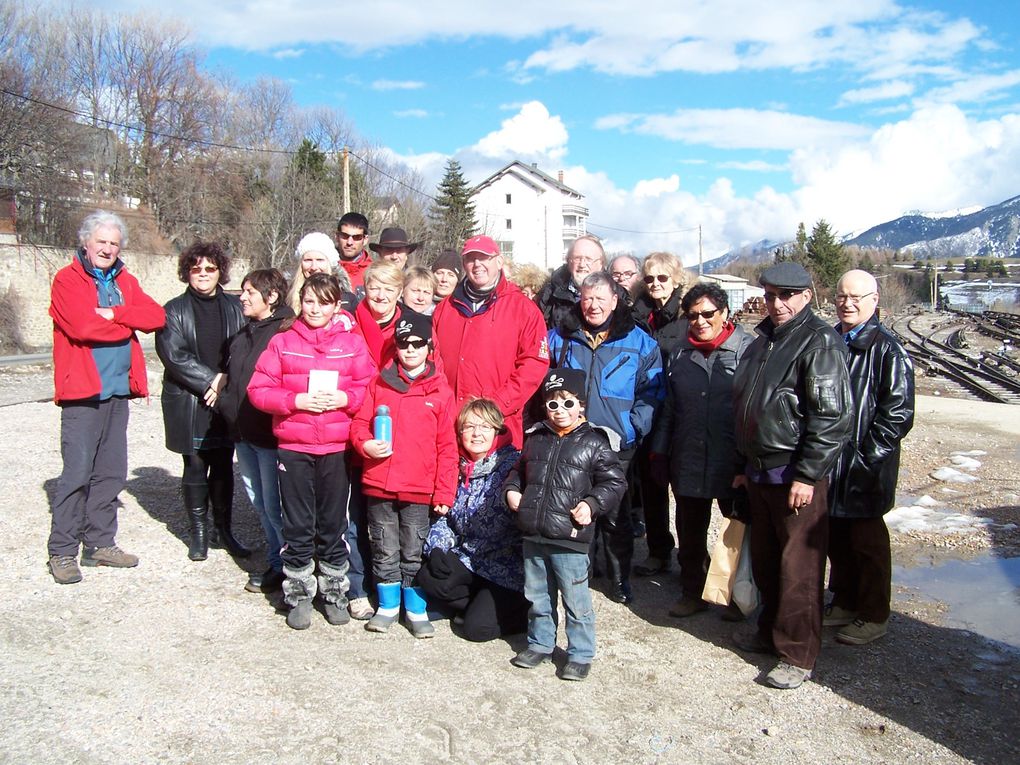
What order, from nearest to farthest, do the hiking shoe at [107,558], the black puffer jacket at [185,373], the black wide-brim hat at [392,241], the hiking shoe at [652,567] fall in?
1. the black puffer jacket at [185,373]
2. the hiking shoe at [107,558]
3. the hiking shoe at [652,567]
4. the black wide-brim hat at [392,241]

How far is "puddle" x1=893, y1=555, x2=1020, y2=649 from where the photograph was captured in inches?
193

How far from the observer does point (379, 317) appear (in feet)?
16.0

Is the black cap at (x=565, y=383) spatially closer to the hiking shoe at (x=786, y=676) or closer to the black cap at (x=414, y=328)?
the black cap at (x=414, y=328)

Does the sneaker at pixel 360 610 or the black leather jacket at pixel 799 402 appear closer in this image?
the black leather jacket at pixel 799 402

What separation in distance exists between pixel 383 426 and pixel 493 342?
0.91 meters

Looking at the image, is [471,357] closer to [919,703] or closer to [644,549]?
[644,549]

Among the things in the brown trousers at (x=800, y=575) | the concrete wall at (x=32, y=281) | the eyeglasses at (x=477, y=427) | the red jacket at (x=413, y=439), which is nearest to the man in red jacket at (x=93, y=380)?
the red jacket at (x=413, y=439)

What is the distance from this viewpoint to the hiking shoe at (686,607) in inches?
192

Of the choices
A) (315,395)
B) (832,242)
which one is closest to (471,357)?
(315,395)

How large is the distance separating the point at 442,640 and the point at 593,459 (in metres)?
1.35

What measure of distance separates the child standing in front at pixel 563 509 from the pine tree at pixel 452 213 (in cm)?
4206

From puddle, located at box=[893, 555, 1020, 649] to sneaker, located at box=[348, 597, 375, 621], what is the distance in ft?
11.6

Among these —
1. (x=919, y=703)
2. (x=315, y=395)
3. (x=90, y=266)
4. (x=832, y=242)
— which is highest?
(x=832, y=242)

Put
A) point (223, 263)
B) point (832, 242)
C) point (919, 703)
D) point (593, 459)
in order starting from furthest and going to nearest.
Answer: point (832, 242) < point (223, 263) < point (593, 459) < point (919, 703)
